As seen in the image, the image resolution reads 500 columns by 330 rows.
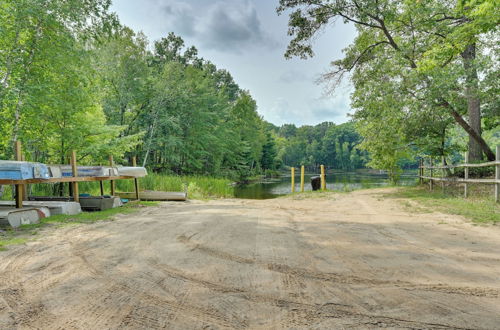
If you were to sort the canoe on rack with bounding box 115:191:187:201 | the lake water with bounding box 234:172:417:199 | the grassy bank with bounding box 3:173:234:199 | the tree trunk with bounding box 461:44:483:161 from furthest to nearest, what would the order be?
the lake water with bounding box 234:172:417:199 < the grassy bank with bounding box 3:173:234:199 < the canoe on rack with bounding box 115:191:187:201 < the tree trunk with bounding box 461:44:483:161

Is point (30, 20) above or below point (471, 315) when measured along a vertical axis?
above

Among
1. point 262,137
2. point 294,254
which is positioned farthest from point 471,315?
point 262,137

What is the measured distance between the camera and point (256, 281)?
255cm

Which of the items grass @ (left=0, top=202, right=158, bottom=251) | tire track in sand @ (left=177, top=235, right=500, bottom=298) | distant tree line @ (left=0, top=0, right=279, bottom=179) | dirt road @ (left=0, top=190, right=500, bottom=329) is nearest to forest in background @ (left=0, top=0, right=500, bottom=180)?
distant tree line @ (left=0, top=0, right=279, bottom=179)

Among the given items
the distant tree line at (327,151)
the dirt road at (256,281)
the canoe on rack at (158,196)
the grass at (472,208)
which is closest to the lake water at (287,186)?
the grass at (472,208)

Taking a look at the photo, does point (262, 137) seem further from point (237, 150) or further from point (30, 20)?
point (30, 20)

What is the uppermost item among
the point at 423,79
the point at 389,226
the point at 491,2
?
the point at 491,2

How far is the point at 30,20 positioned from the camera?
7977mm

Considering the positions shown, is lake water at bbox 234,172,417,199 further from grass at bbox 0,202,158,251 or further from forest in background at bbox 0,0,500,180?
grass at bbox 0,202,158,251

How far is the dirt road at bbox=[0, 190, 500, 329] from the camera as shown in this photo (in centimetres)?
194

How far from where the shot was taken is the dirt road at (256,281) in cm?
194

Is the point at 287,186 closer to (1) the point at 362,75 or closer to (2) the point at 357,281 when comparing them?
(1) the point at 362,75

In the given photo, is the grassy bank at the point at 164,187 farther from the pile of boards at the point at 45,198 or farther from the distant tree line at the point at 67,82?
the pile of boards at the point at 45,198

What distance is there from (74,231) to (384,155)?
51.3ft
